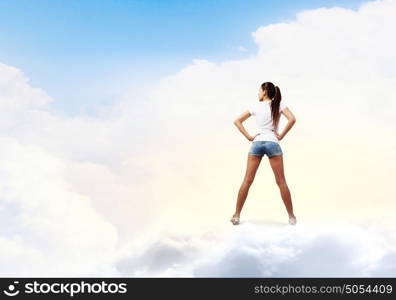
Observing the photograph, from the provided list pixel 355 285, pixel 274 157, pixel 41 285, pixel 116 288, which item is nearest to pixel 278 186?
pixel 274 157

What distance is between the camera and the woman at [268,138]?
36.8 ft

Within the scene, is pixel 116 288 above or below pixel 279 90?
below

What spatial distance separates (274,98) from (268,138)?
0.80m

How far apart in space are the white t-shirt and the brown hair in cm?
7

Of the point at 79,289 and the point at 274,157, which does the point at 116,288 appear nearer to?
the point at 79,289

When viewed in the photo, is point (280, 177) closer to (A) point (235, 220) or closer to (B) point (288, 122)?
(B) point (288, 122)

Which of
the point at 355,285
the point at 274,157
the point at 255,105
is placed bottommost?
the point at 355,285

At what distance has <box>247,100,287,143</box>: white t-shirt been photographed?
36.9ft

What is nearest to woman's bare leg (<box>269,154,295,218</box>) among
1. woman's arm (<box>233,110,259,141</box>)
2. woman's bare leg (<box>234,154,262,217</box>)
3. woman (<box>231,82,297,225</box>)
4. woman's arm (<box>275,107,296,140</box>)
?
woman (<box>231,82,297,225</box>)

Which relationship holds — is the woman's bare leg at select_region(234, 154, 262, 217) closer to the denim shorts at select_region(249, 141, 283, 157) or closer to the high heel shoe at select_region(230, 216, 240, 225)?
the denim shorts at select_region(249, 141, 283, 157)

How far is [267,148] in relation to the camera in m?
11.2

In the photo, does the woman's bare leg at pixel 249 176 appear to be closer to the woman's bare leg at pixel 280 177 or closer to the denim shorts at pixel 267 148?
the denim shorts at pixel 267 148

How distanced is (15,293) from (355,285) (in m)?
5.48

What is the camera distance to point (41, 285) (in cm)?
942
